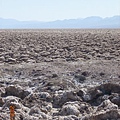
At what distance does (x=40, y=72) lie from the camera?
9578 mm

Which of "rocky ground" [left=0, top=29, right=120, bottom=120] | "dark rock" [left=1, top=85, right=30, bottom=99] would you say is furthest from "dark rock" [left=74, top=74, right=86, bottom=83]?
"dark rock" [left=1, top=85, right=30, bottom=99]

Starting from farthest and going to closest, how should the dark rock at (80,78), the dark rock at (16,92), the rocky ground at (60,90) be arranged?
the dark rock at (80,78)
the dark rock at (16,92)
the rocky ground at (60,90)

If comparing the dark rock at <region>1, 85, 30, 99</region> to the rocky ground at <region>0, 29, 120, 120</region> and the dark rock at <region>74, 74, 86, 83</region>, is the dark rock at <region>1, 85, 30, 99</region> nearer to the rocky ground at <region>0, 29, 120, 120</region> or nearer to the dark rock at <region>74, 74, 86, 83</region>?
the rocky ground at <region>0, 29, 120, 120</region>

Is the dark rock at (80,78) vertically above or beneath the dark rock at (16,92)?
beneath

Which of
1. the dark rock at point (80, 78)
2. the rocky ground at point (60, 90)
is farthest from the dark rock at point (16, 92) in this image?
the dark rock at point (80, 78)

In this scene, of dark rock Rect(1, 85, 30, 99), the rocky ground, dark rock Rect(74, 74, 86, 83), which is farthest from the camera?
dark rock Rect(74, 74, 86, 83)

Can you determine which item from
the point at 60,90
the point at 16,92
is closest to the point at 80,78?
the point at 60,90

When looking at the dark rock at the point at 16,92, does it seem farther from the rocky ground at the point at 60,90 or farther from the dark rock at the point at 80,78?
the dark rock at the point at 80,78

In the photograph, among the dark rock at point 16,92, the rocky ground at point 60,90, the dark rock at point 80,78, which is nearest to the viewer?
the rocky ground at point 60,90

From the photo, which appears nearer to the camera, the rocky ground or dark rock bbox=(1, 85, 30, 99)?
the rocky ground

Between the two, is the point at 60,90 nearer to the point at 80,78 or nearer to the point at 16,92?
the point at 16,92

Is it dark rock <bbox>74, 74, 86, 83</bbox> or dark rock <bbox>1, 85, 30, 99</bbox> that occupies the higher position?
dark rock <bbox>1, 85, 30, 99</bbox>

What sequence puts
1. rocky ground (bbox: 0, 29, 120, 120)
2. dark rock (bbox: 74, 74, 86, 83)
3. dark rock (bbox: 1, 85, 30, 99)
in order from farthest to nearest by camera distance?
dark rock (bbox: 74, 74, 86, 83) → dark rock (bbox: 1, 85, 30, 99) → rocky ground (bbox: 0, 29, 120, 120)

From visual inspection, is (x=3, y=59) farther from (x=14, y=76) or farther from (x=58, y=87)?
(x=58, y=87)
